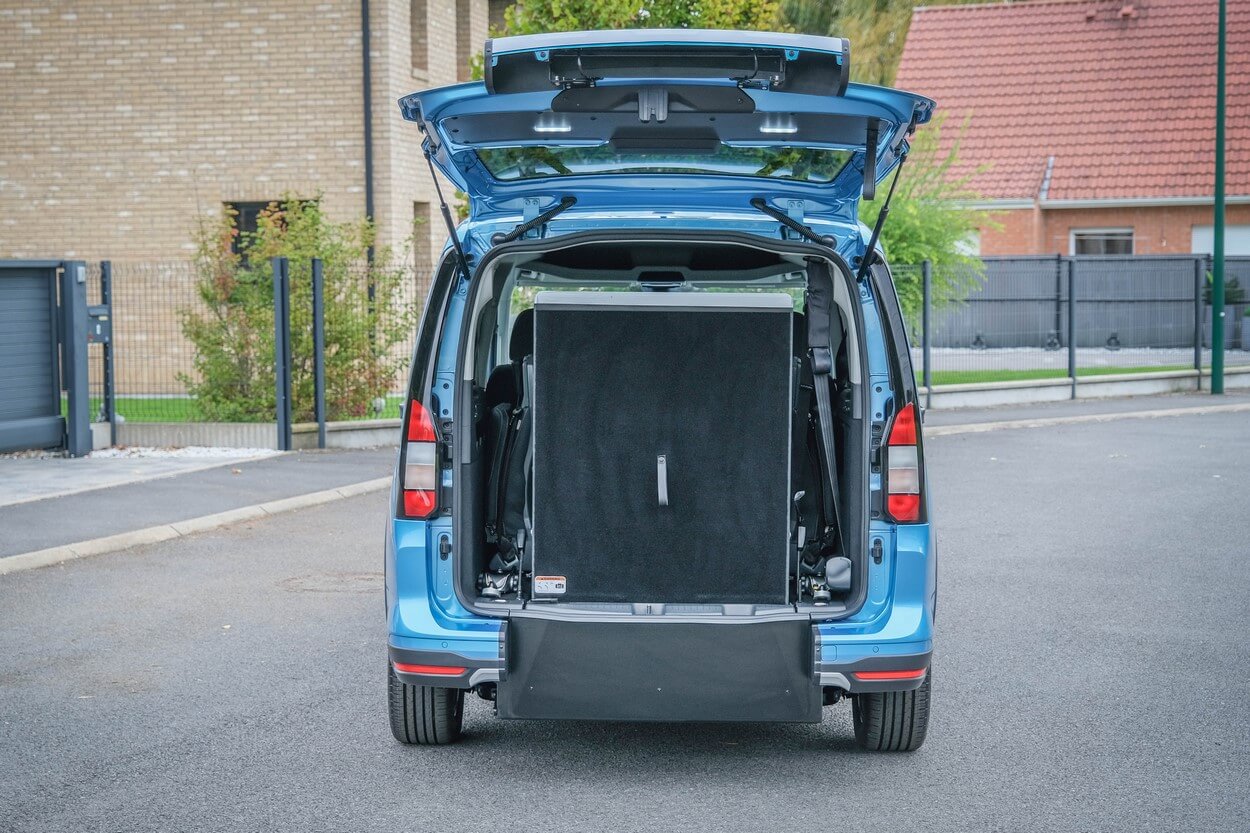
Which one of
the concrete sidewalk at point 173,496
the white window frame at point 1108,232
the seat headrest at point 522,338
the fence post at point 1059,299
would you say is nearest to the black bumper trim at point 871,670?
the seat headrest at point 522,338

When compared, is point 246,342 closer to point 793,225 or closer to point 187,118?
point 187,118

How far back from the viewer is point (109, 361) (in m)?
15.9

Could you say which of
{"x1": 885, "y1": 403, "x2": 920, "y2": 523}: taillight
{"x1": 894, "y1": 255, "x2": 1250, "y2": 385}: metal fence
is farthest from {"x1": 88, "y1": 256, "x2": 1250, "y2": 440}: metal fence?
{"x1": 885, "y1": 403, "x2": 920, "y2": 523}: taillight

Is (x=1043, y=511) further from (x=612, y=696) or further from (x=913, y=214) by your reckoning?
(x=913, y=214)

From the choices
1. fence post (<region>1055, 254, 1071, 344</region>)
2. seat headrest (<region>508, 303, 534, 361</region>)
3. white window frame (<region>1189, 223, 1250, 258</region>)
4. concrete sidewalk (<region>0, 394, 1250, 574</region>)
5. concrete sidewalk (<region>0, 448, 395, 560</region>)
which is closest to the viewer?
seat headrest (<region>508, 303, 534, 361</region>)

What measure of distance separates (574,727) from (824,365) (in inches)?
67.6

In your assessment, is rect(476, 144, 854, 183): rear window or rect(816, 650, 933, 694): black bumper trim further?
rect(476, 144, 854, 183): rear window

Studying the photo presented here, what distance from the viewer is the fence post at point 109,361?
15.8 m

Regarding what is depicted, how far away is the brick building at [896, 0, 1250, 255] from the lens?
111ft

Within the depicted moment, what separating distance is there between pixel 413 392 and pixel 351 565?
454 cm

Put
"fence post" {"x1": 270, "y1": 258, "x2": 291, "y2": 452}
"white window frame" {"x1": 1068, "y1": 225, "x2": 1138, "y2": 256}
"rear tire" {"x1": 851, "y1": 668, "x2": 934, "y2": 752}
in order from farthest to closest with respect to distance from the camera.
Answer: "white window frame" {"x1": 1068, "y1": 225, "x2": 1138, "y2": 256}, "fence post" {"x1": 270, "y1": 258, "x2": 291, "y2": 452}, "rear tire" {"x1": 851, "y1": 668, "x2": 934, "y2": 752}

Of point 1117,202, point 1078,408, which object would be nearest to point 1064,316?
point 1078,408

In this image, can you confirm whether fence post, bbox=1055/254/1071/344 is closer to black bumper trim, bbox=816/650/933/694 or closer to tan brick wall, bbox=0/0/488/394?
tan brick wall, bbox=0/0/488/394

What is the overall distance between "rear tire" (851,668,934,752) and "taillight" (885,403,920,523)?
0.65m
